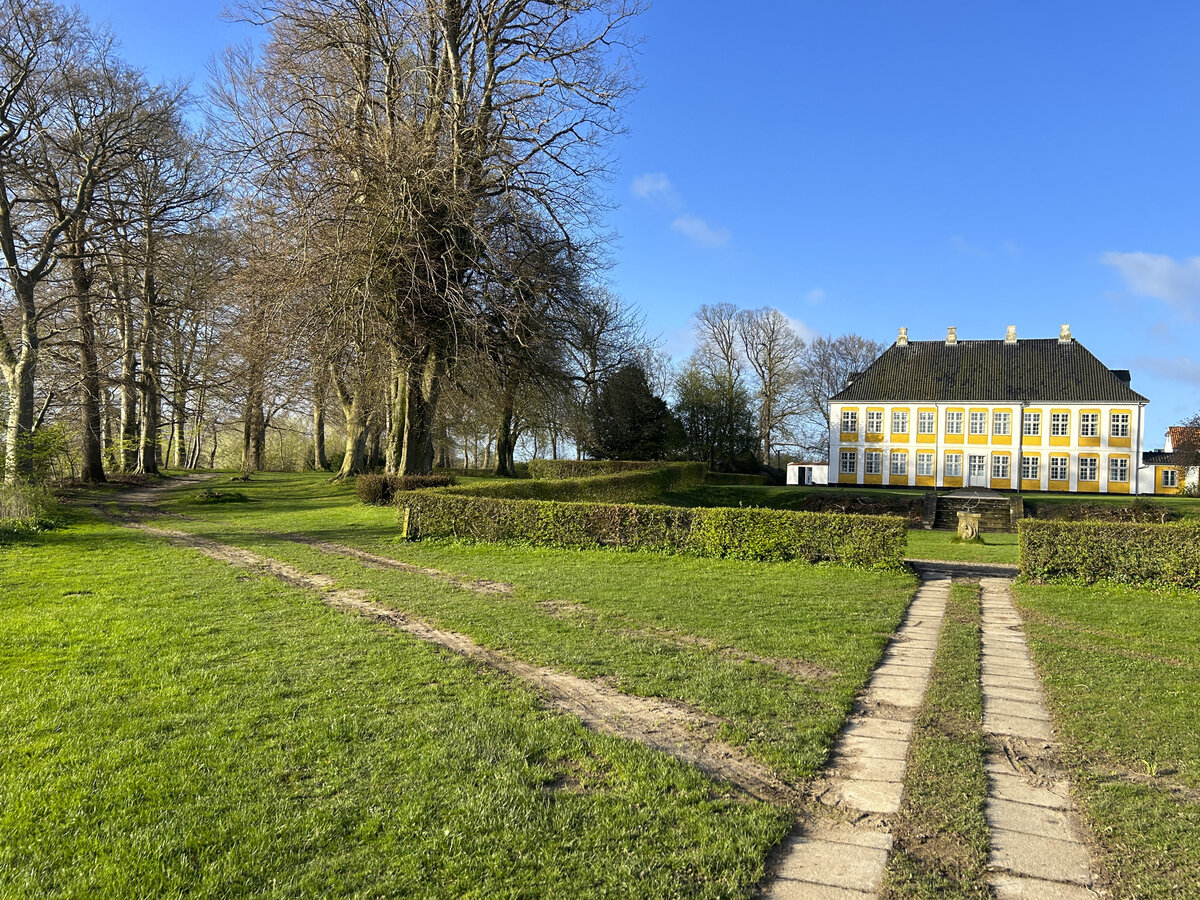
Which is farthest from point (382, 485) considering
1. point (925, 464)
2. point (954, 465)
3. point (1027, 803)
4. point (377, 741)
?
point (954, 465)

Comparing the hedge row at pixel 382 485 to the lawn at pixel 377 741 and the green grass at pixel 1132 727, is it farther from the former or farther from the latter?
the green grass at pixel 1132 727

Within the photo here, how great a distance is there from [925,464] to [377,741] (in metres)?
43.2

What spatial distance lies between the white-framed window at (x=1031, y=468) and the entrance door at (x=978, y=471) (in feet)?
6.18

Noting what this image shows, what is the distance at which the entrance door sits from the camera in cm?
4094

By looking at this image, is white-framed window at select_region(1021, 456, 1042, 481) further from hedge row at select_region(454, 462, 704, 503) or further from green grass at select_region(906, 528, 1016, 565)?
green grass at select_region(906, 528, 1016, 565)

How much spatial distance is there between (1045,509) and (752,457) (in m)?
20.0

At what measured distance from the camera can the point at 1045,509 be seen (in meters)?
26.7

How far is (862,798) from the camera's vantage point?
3.61 m

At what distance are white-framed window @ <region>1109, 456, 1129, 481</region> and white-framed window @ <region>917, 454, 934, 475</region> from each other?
28.6 ft

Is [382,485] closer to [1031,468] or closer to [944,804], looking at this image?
[944,804]

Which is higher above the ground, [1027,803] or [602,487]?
[602,487]

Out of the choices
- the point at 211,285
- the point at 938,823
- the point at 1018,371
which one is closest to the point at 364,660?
the point at 938,823

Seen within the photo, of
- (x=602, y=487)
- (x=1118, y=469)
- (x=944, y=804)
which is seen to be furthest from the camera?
(x=1118, y=469)

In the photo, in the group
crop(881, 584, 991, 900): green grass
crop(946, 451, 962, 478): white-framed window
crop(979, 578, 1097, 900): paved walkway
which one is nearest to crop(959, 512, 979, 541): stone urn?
crop(979, 578, 1097, 900): paved walkway
